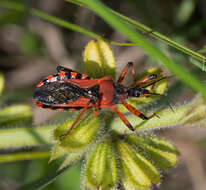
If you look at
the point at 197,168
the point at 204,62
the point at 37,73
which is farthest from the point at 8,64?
the point at 204,62

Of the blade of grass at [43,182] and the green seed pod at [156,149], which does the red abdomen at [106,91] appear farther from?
the blade of grass at [43,182]

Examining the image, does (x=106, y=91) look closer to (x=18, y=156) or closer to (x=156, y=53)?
(x=18, y=156)

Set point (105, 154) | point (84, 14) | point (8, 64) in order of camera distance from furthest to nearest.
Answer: point (8, 64) < point (84, 14) < point (105, 154)

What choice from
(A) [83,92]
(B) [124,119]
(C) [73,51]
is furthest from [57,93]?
(C) [73,51]

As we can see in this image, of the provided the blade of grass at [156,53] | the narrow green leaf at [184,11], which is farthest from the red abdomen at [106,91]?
the narrow green leaf at [184,11]

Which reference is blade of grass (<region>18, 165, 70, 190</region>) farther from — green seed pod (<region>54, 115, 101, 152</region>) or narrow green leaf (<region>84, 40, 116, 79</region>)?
narrow green leaf (<region>84, 40, 116, 79</region>)

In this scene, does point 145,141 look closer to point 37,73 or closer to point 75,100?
point 75,100

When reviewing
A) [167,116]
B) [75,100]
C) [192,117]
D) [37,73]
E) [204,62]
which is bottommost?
[192,117]
